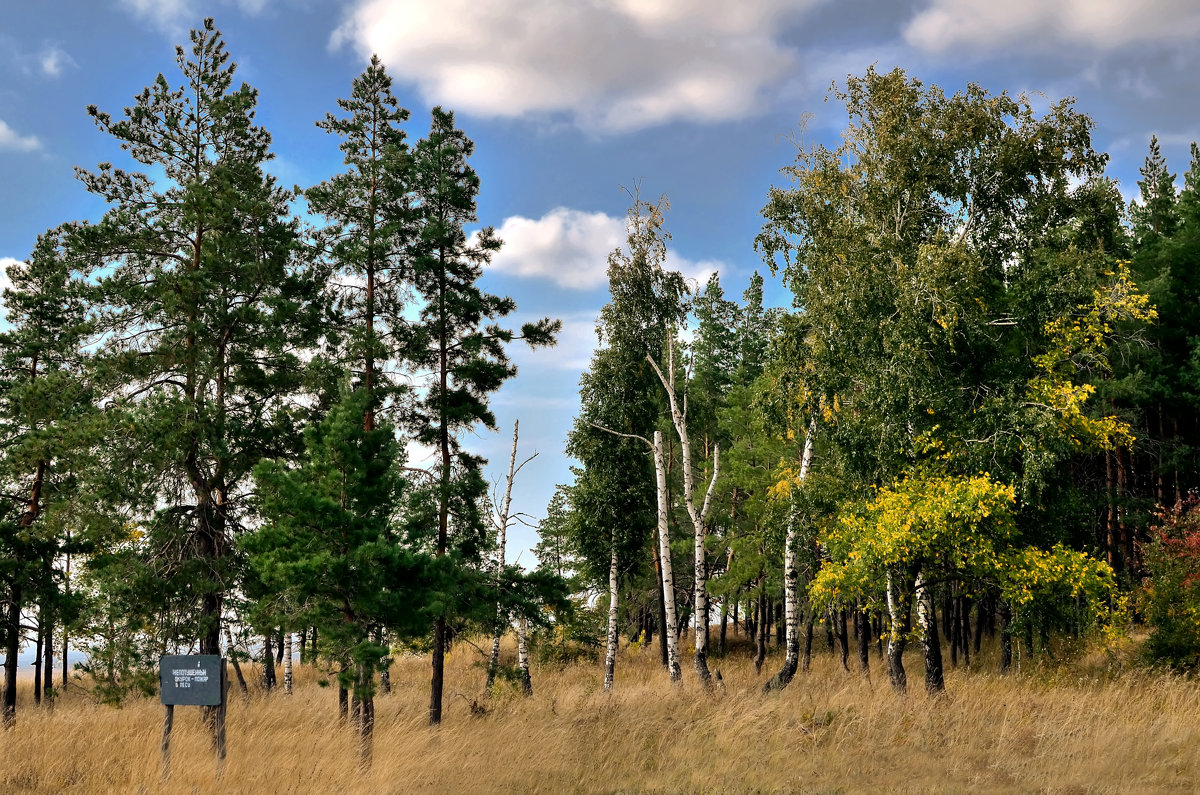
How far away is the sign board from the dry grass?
0.82 meters

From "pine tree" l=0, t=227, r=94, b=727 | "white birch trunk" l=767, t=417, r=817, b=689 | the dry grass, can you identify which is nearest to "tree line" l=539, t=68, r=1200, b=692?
"white birch trunk" l=767, t=417, r=817, b=689

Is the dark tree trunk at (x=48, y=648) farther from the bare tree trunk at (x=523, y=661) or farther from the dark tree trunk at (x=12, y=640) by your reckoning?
the bare tree trunk at (x=523, y=661)

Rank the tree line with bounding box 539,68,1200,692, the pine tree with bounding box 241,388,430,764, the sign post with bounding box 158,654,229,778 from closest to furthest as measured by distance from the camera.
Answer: the sign post with bounding box 158,654,229,778, the pine tree with bounding box 241,388,430,764, the tree line with bounding box 539,68,1200,692

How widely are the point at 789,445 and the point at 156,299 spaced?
1857 centimetres

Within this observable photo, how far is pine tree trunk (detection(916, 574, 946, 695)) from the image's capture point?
18.0 meters

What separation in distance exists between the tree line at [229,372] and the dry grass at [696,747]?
8.55 feet

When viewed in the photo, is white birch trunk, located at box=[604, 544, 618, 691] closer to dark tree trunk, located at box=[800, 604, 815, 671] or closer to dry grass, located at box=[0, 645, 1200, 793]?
dark tree trunk, located at box=[800, 604, 815, 671]

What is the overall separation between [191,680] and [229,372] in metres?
9.03

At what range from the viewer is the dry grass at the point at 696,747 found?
11.4m

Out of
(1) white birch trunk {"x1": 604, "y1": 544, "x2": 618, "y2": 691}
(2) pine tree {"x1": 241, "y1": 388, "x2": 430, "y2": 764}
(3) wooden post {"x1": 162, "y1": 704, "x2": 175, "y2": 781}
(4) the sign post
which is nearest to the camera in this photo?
(3) wooden post {"x1": 162, "y1": 704, "x2": 175, "y2": 781}

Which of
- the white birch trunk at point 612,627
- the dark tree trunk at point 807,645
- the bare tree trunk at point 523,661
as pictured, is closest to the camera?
the bare tree trunk at point 523,661

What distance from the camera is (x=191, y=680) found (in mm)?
12609

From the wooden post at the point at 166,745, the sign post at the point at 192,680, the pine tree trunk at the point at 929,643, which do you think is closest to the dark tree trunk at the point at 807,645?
the pine tree trunk at the point at 929,643

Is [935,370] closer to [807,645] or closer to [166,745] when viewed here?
[166,745]
